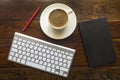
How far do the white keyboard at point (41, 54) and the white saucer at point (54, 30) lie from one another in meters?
0.05

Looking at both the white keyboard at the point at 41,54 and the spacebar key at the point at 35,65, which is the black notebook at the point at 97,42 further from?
the spacebar key at the point at 35,65

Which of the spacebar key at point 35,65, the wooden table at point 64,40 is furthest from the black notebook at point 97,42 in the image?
the spacebar key at point 35,65

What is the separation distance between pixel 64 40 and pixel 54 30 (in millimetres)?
62

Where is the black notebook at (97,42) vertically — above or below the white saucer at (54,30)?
below

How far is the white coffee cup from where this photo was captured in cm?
110

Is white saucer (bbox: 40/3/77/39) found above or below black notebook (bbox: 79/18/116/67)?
above

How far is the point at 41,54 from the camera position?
43.8 inches

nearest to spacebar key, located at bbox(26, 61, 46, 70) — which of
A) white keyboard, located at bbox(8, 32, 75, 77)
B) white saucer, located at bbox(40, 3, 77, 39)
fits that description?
white keyboard, located at bbox(8, 32, 75, 77)

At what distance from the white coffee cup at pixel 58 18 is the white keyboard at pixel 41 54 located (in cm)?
8

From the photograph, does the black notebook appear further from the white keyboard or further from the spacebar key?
the spacebar key

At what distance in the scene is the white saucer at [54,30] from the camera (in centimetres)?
113

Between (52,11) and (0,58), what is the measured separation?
0.31 metres

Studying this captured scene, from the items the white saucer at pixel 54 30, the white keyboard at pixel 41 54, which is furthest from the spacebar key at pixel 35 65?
the white saucer at pixel 54 30

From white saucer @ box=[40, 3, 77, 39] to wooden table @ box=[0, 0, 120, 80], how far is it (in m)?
0.02
